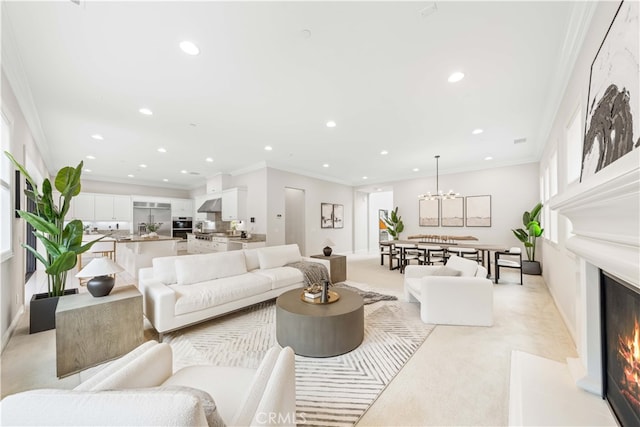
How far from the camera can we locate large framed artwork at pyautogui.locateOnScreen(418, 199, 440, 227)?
7.61 m

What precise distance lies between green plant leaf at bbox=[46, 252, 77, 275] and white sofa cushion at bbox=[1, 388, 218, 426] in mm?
2819

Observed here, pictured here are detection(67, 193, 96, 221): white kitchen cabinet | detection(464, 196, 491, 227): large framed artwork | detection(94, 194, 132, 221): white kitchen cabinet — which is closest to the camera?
detection(464, 196, 491, 227): large framed artwork

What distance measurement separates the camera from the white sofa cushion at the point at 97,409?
23.0 inches

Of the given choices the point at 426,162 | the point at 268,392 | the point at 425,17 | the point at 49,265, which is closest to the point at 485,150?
the point at 426,162

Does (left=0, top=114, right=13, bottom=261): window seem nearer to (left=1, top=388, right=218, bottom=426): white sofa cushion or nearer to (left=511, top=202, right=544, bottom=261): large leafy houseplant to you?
(left=1, top=388, right=218, bottom=426): white sofa cushion

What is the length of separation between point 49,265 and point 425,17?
15.0ft

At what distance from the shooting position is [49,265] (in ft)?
9.18

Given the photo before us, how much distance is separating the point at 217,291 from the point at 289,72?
8.84ft

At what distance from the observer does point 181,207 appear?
10320mm

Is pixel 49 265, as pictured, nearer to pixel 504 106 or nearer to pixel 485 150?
pixel 504 106

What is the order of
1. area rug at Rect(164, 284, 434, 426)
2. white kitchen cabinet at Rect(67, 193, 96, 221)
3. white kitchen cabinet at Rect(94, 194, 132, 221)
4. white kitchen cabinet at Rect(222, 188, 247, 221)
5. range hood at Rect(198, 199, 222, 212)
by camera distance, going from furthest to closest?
white kitchen cabinet at Rect(94, 194, 132, 221) < white kitchen cabinet at Rect(67, 193, 96, 221) < range hood at Rect(198, 199, 222, 212) < white kitchen cabinet at Rect(222, 188, 247, 221) < area rug at Rect(164, 284, 434, 426)

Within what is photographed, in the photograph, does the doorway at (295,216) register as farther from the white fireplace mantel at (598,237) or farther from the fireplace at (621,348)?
the fireplace at (621,348)

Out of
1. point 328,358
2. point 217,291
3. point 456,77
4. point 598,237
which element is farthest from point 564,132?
point 217,291
